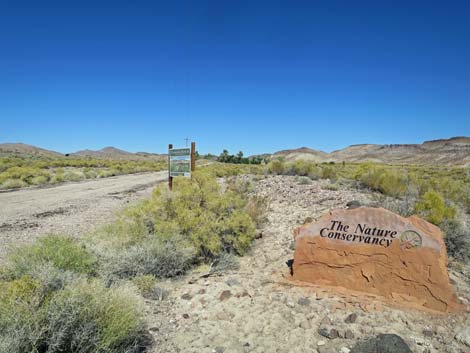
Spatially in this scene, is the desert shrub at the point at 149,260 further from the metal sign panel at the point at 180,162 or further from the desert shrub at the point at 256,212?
the metal sign panel at the point at 180,162

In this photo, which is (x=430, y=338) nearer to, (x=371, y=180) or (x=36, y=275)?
(x=36, y=275)

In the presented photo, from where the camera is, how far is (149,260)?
5.87 m

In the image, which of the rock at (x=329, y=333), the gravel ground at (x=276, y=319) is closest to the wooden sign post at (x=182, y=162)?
the gravel ground at (x=276, y=319)

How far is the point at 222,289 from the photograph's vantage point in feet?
17.7

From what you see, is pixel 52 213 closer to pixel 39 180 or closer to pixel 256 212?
pixel 256 212

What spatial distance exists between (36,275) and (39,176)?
21440mm

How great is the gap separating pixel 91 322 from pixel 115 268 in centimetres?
233

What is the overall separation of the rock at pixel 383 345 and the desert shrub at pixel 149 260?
11.4 feet

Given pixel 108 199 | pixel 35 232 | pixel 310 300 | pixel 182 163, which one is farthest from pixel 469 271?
pixel 108 199

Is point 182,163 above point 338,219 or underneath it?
above

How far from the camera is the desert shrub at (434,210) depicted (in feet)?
24.7

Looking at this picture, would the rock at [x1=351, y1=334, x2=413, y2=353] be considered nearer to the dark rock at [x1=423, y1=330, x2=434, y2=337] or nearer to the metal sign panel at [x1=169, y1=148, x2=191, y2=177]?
the dark rock at [x1=423, y1=330, x2=434, y2=337]

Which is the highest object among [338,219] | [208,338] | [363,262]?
[338,219]

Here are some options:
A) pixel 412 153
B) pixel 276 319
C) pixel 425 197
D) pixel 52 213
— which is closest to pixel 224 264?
pixel 276 319
